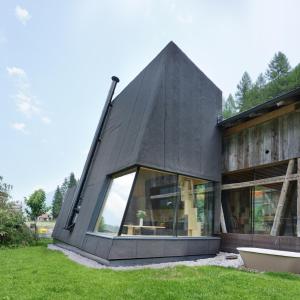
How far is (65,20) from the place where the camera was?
12.9 metres

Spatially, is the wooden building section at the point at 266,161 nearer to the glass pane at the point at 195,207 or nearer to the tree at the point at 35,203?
the glass pane at the point at 195,207

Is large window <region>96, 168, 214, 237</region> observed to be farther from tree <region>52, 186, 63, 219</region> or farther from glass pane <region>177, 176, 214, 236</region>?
tree <region>52, 186, 63, 219</region>

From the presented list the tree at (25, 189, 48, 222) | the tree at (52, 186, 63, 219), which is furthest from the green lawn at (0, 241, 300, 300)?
the tree at (52, 186, 63, 219)

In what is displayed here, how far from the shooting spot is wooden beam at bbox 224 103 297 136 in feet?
25.8

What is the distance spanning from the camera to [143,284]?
4.69m

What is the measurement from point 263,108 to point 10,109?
19.8 metres

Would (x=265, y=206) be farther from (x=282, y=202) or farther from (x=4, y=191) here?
(x=4, y=191)

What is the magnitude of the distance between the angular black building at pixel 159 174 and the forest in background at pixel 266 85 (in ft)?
42.4

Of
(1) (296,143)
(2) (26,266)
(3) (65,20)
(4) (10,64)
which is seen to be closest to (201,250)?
(1) (296,143)

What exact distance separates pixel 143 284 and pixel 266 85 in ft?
82.2

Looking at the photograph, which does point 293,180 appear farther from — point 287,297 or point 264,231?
point 287,297

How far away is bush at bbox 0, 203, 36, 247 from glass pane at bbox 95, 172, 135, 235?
4935mm

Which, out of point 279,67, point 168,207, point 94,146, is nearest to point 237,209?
point 168,207

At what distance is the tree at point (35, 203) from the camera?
15.6 m
